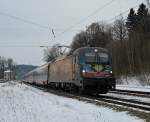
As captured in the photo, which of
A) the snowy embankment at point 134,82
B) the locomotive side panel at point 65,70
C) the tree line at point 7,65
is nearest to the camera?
the locomotive side panel at point 65,70

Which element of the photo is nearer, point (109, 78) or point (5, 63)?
point (109, 78)

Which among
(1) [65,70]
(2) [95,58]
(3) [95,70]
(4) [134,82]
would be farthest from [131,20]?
(3) [95,70]

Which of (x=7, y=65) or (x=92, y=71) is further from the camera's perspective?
(x=7, y=65)

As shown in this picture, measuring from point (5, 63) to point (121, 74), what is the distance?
11207cm

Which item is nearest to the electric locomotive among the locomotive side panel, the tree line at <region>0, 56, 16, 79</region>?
the locomotive side panel

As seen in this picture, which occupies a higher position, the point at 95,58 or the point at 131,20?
the point at 131,20

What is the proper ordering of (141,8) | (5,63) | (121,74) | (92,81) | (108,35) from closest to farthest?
(92,81) < (121,74) < (141,8) < (108,35) < (5,63)

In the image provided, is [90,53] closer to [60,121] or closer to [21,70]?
[60,121]

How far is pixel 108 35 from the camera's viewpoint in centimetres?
8712

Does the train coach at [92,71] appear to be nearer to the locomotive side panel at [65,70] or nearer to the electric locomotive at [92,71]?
the electric locomotive at [92,71]

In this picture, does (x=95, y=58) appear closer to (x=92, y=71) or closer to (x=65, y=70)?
(x=92, y=71)

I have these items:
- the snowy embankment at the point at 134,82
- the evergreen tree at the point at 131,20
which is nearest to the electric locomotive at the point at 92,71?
the snowy embankment at the point at 134,82

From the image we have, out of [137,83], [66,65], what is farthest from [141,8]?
[66,65]

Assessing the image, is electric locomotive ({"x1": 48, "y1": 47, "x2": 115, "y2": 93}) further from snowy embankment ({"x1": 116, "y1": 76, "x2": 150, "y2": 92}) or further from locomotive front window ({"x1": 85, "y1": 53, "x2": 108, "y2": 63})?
snowy embankment ({"x1": 116, "y1": 76, "x2": 150, "y2": 92})
